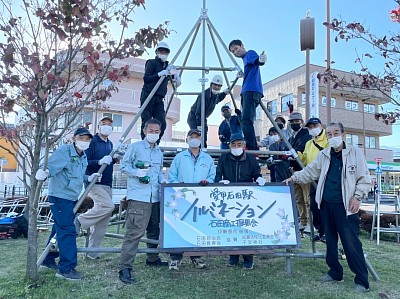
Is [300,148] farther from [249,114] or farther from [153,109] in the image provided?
[153,109]

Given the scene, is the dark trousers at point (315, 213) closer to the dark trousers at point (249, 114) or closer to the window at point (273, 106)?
the dark trousers at point (249, 114)

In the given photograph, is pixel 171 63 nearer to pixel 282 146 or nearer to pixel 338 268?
pixel 282 146

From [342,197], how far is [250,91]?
236 centimetres

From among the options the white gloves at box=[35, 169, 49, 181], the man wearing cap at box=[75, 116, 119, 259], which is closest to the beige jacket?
the man wearing cap at box=[75, 116, 119, 259]

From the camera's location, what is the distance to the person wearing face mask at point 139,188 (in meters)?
4.55

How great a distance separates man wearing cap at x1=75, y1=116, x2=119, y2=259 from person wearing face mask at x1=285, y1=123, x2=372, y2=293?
128 inches

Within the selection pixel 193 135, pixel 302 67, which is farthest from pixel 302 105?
pixel 193 135

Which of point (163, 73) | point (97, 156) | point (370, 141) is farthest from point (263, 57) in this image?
point (370, 141)

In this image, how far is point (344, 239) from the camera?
4523mm

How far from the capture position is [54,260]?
16.9 ft

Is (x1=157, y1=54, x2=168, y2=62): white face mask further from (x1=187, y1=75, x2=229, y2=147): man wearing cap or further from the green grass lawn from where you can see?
the green grass lawn

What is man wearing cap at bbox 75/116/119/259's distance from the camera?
5.62 meters

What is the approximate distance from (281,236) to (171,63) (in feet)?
11.2

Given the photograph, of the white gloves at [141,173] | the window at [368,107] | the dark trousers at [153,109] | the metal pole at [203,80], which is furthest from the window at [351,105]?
the white gloves at [141,173]
